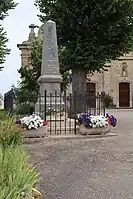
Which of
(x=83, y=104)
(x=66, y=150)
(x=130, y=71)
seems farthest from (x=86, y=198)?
(x=130, y=71)

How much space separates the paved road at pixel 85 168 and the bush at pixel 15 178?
1014mm

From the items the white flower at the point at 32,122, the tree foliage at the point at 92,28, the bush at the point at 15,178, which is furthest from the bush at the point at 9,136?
the tree foliage at the point at 92,28

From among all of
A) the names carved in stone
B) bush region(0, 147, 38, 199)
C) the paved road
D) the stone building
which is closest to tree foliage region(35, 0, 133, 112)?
the names carved in stone

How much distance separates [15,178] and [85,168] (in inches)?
133

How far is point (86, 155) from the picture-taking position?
8094mm

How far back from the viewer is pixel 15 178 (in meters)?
3.46

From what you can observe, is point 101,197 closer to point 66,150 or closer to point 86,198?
point 86,198

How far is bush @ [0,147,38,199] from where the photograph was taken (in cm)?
315

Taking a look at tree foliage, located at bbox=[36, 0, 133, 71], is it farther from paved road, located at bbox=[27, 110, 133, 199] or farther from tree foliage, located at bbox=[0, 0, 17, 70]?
paved road, located at bbox=[27, 110, 133, 199]

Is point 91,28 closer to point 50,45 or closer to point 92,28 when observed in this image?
point 92,28

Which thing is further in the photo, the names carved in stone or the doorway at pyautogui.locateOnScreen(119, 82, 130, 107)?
the doorway at pyautogui.locateOnScreen(119, 82, 130, 107)

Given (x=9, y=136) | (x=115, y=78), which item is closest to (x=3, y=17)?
(x=9, y=136)

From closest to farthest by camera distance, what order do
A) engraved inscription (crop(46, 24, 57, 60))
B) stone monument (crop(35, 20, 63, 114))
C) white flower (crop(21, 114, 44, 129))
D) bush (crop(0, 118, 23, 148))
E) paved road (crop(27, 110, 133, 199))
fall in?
paved road (crop(27, 110, 133, 199)), bush (crop(0, 118, 23, 148)), white flower (crop(21, 114, 44, 129)), stone monument (crop(35, 20, 63, 114)), engraved inscription (crop(46, 24, 57, 60))

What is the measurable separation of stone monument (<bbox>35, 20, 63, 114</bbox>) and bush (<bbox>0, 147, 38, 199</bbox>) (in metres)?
9.25
